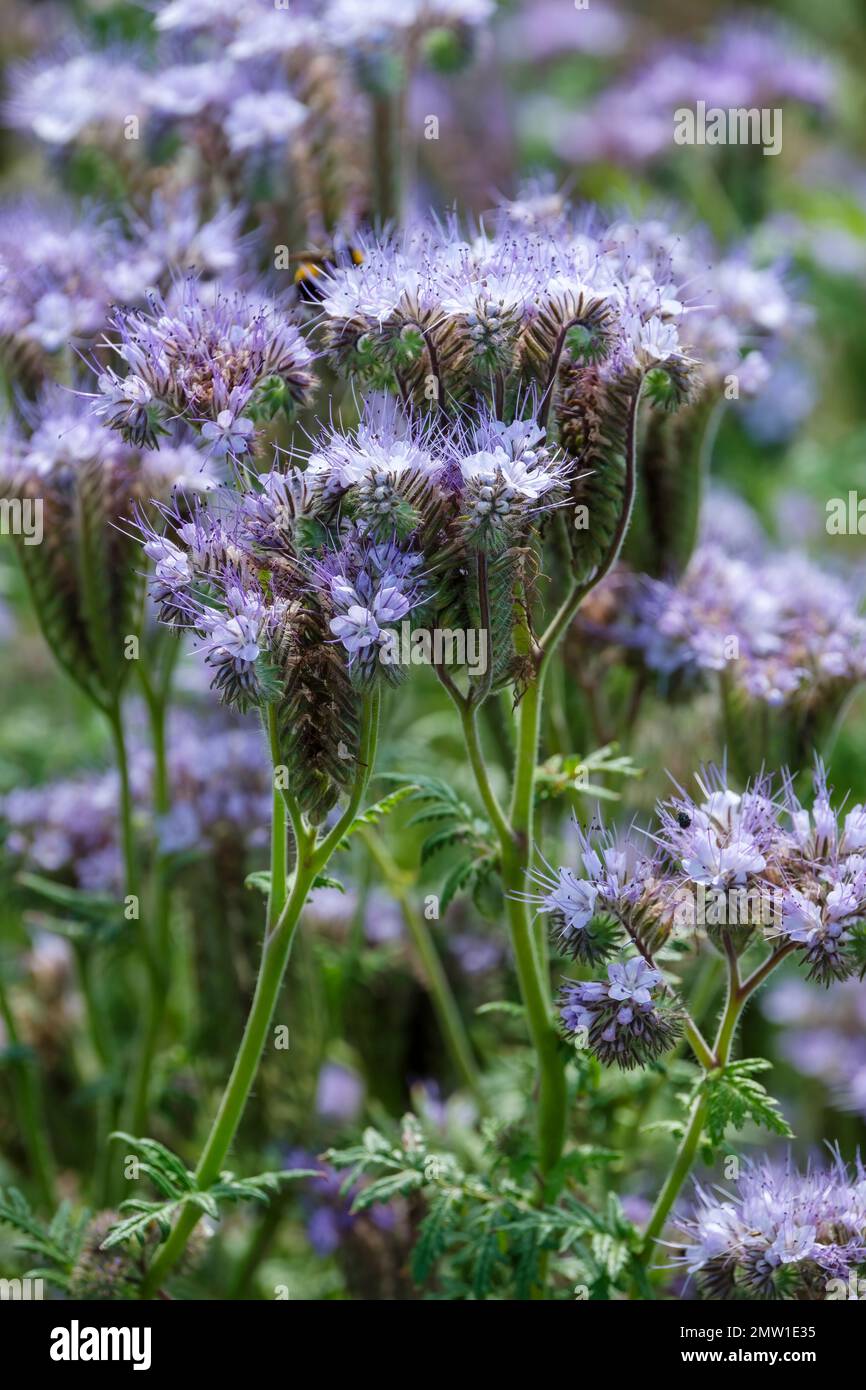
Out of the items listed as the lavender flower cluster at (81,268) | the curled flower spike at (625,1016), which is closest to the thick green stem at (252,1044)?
the curled flower spike at (625,1016)

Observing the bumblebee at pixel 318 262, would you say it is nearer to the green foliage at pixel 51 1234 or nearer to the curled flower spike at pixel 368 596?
the curled flower spike at pixel 368 596

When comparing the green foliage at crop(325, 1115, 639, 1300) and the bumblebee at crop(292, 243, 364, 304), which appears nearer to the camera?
the green foliage at crop(325, 1115, 639, 1300)

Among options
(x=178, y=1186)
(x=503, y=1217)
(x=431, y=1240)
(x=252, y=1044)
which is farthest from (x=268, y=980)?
(x=503, y=1217)

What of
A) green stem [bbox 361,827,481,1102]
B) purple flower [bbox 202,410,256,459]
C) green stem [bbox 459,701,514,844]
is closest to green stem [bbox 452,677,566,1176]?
green stem [bbox 459,701,514,844]

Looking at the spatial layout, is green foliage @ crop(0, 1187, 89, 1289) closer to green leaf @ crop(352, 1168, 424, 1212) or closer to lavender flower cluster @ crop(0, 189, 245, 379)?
green leaf @ crop(352, 1168, 424, 1212)

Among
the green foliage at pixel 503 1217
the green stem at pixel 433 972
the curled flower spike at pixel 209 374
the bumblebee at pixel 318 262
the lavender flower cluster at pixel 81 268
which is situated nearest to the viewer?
the curled flower spike at pixel 209 374

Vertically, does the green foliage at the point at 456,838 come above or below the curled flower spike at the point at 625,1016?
above

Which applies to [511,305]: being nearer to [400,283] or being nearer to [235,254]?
[400,283]
